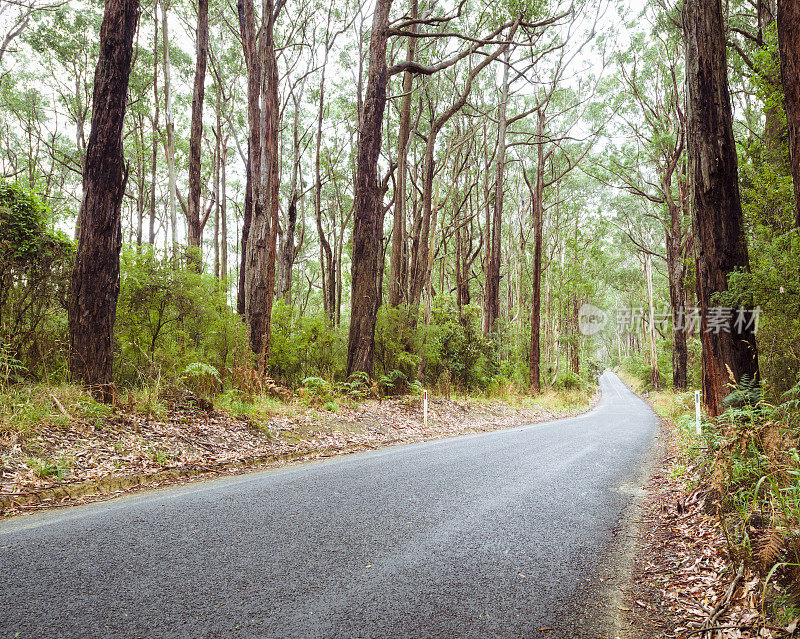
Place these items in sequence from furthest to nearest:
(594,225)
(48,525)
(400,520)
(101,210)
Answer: (594,225) → (101,210) → (400,520) → (48,525)

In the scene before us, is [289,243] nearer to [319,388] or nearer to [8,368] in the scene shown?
[319,388]

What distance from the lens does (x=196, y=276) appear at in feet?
32.3

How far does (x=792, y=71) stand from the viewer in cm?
Result: 430

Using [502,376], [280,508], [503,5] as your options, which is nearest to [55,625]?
[280,508]

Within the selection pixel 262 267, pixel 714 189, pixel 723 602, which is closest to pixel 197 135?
pixel 262 267

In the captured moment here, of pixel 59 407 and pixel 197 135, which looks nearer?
pixel 59 407

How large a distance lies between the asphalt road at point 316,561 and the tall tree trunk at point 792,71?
12.0 feet

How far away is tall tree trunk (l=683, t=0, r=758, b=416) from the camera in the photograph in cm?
723

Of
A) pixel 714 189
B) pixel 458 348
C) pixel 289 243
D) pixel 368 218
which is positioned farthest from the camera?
pixel 289 243

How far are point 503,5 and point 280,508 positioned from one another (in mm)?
16824

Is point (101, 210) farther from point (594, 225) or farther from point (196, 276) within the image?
point (594, 225)

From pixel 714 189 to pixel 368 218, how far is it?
8.58 meters
